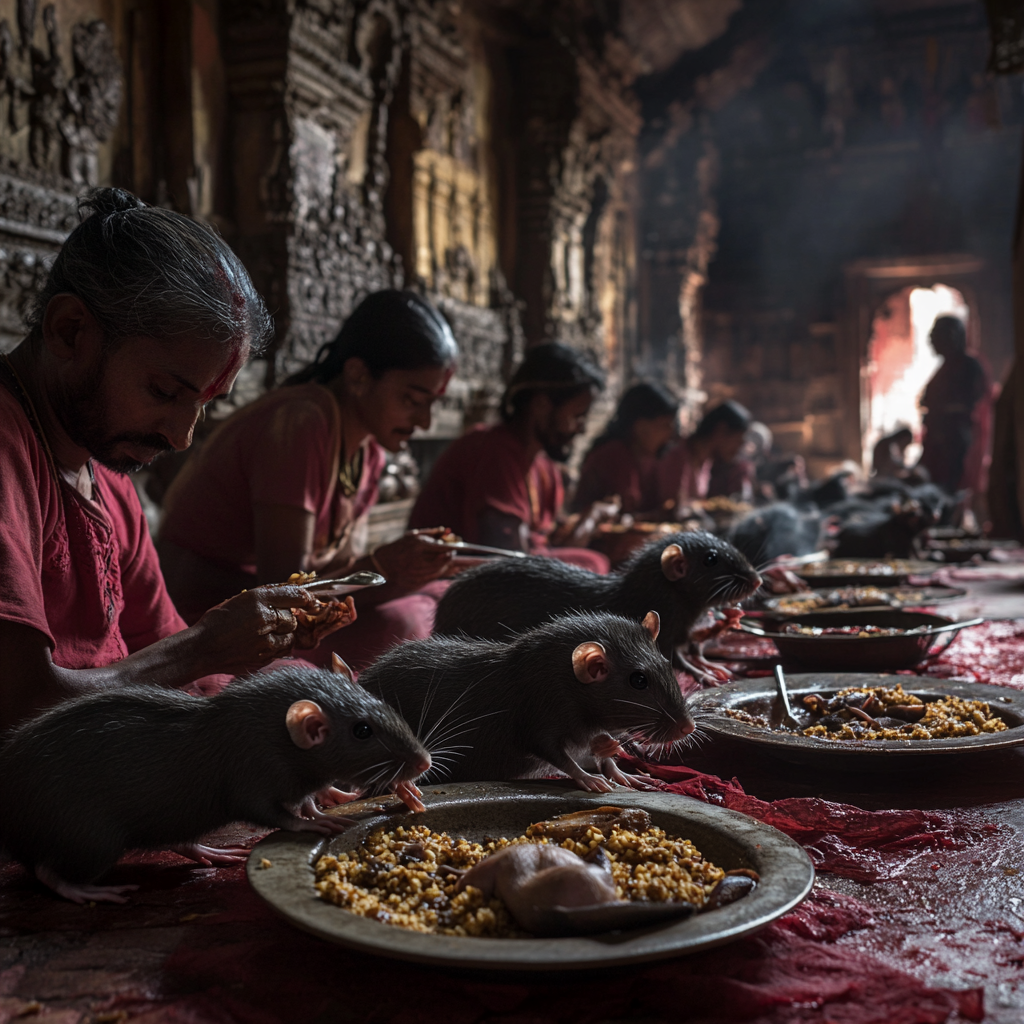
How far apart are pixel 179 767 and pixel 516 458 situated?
3.17 m

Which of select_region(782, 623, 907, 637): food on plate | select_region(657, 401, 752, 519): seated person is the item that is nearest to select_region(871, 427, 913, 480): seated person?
select_region(657, 401, 752, 519): seated person

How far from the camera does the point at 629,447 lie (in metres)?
7.20

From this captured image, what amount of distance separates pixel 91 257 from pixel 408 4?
20.9ft

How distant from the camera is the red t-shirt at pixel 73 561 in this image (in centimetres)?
180

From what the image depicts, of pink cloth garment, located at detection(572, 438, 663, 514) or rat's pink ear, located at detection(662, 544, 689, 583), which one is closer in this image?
rat's pink ear, located at detection(662, 544, 689, 583)

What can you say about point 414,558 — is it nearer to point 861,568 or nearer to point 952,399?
point 861,568

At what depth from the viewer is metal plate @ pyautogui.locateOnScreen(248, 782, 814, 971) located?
112 cm

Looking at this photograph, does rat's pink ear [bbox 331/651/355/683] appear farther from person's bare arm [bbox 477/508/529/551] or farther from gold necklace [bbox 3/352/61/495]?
person's bare arm [bbox 477/508/529/551]

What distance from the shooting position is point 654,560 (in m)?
2.64

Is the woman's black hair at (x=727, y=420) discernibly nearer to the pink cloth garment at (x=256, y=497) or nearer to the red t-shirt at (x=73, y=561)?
the pink cloth garment at (x=256, y=497)

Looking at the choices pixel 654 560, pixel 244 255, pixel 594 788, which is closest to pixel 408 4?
pixel 244 255

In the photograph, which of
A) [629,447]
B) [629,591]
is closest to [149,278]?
[629,591]

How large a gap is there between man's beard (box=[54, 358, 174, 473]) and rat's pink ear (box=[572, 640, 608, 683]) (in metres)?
0.92

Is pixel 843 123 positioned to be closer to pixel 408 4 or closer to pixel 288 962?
pixel 408 4
